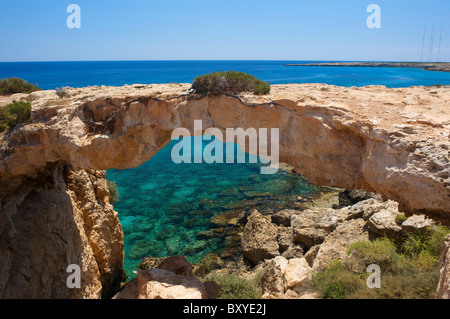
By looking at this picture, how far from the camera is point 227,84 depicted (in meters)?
6.93

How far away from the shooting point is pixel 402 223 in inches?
314

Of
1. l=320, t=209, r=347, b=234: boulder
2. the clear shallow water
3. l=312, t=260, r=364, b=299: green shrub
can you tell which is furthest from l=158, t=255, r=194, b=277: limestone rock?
the clear shallow water

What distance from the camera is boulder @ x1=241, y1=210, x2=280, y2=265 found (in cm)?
1102

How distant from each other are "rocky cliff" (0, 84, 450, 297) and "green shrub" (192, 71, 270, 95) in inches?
10.1

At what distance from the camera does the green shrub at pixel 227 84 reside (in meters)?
6.88

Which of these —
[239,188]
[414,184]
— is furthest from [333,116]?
[239,188]

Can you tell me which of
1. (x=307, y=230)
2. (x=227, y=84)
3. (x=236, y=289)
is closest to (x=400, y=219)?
(x=307, y=230)

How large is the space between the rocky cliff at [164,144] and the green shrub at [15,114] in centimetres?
24

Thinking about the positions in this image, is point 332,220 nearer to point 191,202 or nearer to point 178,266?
point 178,266

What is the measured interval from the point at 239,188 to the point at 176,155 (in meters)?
10.9

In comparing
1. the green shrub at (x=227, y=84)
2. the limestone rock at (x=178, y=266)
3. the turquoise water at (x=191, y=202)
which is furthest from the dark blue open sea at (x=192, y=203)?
the green shrub at (x=227, y=84)

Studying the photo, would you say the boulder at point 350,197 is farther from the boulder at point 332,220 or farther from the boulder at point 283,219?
the boulder at point 332,220

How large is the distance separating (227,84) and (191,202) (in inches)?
432

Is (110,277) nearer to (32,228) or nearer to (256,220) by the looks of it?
(32,228)
